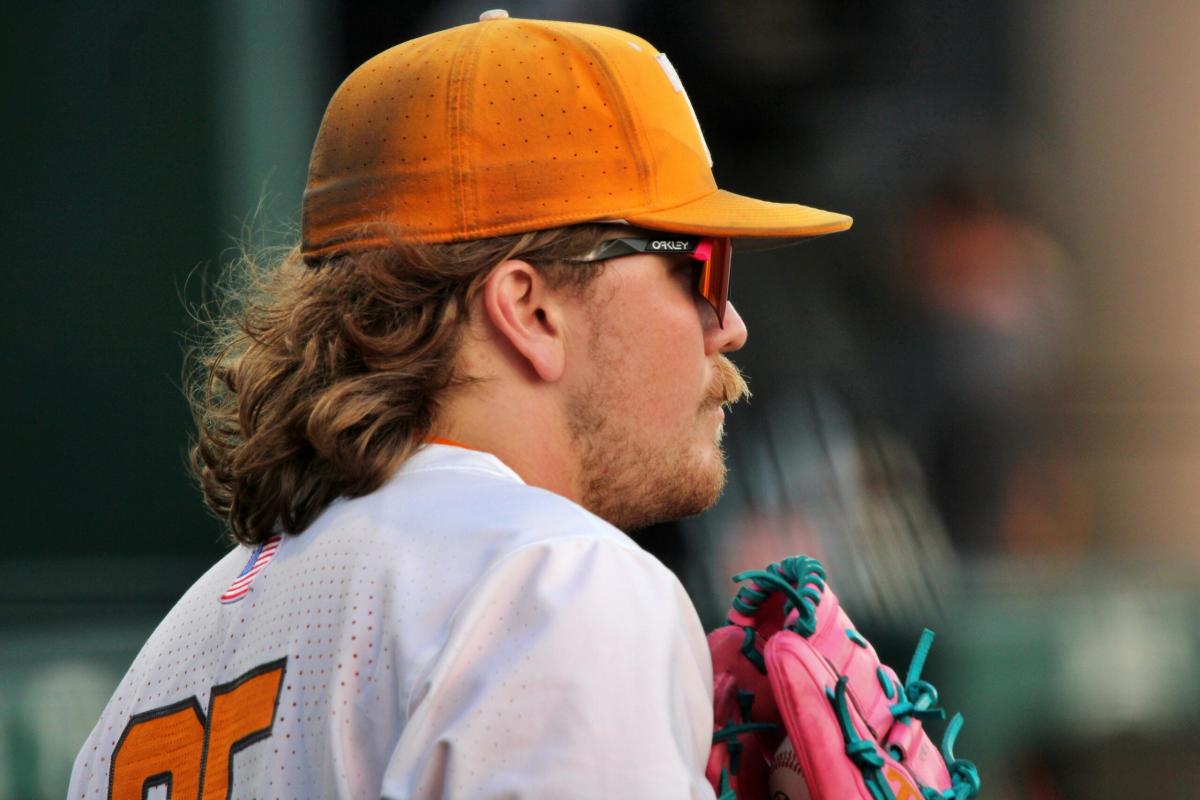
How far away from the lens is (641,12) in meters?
4.11

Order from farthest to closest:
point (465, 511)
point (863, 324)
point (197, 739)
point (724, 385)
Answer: point (863, 324)
point (724, 385)
point (197, 739)
point (465, 511)

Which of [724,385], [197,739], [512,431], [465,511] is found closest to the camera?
[465,511]

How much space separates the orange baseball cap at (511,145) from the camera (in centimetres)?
162

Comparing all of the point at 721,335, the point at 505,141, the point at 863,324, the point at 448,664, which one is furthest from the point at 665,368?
the point at 863,324

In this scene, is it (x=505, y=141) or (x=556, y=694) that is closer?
(x=556, y=694)

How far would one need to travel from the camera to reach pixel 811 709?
5.03 feet

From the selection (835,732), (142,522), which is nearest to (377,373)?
(835,732)

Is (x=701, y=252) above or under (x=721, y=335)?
above

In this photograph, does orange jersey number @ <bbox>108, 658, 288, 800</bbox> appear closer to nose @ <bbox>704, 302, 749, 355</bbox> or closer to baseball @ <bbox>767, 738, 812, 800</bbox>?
baseball @ <bbox>767, 738, 812, 800</bbox>

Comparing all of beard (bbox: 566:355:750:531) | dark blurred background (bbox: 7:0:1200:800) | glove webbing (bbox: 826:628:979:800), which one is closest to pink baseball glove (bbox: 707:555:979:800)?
glove webbing (bbox: 826:628:979:800)

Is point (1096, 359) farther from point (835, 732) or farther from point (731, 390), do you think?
point (835, 732)

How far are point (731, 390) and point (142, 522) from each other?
8.28 feet

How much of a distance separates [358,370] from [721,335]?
0.44 meters

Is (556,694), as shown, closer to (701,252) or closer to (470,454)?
(470,454)
